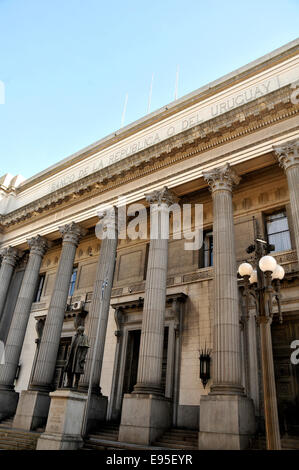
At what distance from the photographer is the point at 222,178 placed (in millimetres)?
14727

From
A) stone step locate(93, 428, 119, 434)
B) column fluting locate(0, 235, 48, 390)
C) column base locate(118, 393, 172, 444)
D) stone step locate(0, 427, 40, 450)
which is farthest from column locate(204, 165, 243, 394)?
column fluting locate(0, 235, 48, 390)

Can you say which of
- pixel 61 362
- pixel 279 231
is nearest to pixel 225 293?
pixel 279 231

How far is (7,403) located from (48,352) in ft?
13.0

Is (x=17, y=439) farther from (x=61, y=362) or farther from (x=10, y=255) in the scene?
(x=10, y=255)

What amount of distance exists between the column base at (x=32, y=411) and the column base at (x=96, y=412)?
2.83 metres

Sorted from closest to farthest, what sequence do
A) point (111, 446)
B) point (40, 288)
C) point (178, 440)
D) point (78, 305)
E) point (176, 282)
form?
point (111, 446)
point (178, 440)
point (176, 282)
point (78, 305)
point (40, 288)

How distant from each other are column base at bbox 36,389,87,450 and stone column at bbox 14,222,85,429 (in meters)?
4.24

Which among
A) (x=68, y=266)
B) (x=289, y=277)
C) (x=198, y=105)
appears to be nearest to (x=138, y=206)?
(x=68, y=266)

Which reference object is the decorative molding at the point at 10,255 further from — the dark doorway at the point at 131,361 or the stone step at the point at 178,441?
the stone step at the point at 178,441

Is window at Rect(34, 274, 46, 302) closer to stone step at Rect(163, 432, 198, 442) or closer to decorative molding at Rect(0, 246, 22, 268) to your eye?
decorative molding at Rect(0, 246, 22, 268)

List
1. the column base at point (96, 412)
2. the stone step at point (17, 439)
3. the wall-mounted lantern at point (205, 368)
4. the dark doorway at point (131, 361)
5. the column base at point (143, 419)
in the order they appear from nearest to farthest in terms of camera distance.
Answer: the column base at point (143, 419)
the stone step at point (17, 439)
the column base at point (96, 412)
the wall-mounted lantern at point (205, 368)
the dark doorway at point (131, 361)

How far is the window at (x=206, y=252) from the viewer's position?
18.2m

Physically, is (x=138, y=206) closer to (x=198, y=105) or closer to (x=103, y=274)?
(x=103, y=274)

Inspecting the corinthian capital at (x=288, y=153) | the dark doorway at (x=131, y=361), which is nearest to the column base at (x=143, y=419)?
the dark doorway at (x=131, y=361)
